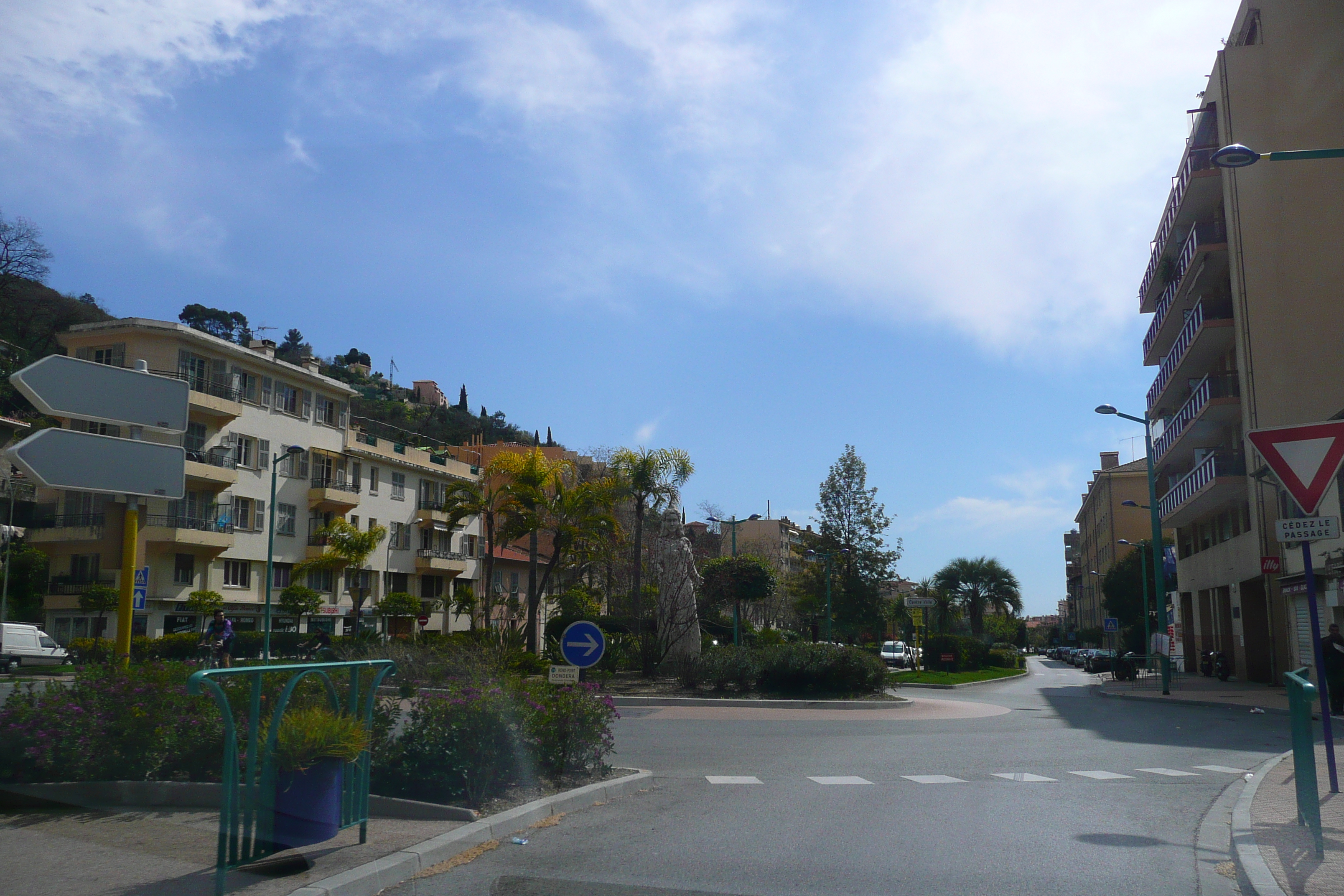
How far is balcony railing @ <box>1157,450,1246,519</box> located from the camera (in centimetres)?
3581

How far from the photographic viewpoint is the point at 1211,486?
36.3 m

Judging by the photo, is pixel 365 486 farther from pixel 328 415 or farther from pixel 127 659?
pixel 127 659

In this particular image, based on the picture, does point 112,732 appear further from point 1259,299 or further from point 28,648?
point 1259,299

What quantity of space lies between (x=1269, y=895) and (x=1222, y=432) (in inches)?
1484

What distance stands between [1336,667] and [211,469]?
40.4 metres

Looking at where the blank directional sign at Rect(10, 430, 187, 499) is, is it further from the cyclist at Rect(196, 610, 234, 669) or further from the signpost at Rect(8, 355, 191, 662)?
the cyclist at Rect(196, 610, 234, 669)

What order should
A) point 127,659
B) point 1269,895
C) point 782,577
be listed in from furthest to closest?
point 782,577, point 127,659, point 1269,895

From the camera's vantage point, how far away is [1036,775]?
11.9 meters

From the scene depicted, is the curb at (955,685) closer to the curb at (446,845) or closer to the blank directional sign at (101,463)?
the curb at (446,845)

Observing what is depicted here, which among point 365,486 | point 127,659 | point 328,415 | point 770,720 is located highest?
point 328,415

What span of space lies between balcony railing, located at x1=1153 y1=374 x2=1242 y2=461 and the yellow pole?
3546 centimetres

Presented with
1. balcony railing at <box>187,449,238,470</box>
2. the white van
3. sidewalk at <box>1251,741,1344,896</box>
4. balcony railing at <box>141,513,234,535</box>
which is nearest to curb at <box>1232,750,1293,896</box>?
sidewalk at <box>1251,741,1344,896</box>

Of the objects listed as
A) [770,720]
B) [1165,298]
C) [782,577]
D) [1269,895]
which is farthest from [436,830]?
[782,577]

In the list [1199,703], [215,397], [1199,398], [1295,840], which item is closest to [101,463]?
[1295,840]
